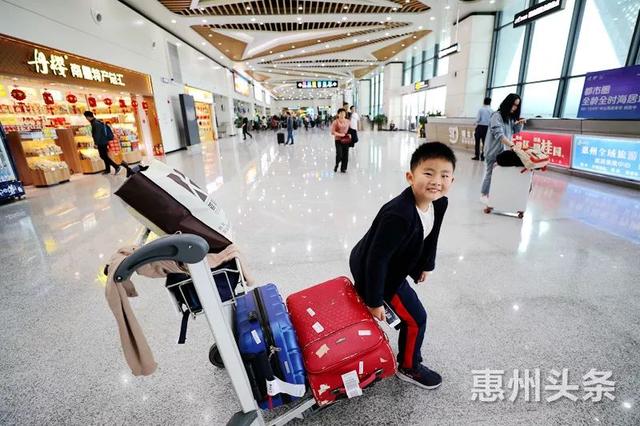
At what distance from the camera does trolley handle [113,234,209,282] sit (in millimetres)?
711

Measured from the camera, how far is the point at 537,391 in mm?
1441

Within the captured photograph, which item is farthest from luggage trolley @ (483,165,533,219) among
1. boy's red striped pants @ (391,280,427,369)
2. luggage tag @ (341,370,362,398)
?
luggage tag @ (341,370,362,398)

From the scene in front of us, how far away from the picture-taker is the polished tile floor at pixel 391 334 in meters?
1.39

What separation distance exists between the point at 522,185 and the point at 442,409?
3.20 meters

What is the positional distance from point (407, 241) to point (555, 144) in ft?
23.5

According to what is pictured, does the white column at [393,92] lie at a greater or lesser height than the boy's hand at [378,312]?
greater

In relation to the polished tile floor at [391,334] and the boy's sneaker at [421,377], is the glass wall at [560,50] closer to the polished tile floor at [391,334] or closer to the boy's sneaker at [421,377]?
the polished tile floor at [391,334]

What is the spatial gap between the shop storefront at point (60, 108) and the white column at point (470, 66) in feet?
38.3

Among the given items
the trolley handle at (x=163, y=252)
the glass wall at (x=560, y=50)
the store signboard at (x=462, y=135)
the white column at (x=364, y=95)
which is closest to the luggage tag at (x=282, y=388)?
the trolley handle at (x=163, y=252)

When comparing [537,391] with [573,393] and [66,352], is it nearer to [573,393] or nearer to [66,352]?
[573,393]

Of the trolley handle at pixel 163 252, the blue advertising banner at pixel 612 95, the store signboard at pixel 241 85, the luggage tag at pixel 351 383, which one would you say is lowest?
the luggage tag at pixel 351 383

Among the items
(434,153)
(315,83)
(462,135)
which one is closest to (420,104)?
(462,135)

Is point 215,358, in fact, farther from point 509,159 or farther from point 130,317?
point 509,159

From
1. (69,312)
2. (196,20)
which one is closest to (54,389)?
(69,312)
